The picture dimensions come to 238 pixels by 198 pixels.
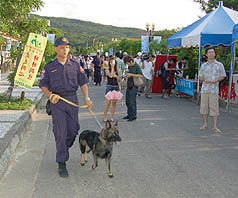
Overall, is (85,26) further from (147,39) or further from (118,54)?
(118,54)

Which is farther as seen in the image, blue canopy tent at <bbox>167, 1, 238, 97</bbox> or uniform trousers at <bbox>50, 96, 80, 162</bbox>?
blue canopy tent at <bbox>167, 1, 238, 97</bbox>

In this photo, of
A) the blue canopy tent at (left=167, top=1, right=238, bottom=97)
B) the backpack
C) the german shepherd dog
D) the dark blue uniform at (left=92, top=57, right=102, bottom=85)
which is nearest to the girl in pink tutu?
the german shepherd dog

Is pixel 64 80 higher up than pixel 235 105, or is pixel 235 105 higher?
pixel 64 80

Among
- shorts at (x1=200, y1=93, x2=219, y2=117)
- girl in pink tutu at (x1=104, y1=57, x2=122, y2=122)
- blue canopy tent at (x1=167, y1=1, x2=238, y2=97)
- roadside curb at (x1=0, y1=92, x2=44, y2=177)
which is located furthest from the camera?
blue canopy tent at (x1=167, y1=1, x2=238, y2=97)

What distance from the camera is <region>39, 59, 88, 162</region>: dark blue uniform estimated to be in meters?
4.81

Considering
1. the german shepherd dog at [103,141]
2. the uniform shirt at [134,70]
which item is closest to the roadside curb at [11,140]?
the german shepherd dog at [103,141]

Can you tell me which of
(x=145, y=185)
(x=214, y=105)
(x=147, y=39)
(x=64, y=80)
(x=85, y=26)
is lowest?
(x=145, y=185)

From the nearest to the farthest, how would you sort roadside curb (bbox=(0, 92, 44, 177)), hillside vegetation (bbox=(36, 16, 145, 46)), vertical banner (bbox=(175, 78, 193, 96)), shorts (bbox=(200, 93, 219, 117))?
1. roadside curb (bbox=(0, 92, 44, 177))
2. shorts (bbox=(200, 93, 219, 117))
3. vertical banner (bbox=(175, 78, 193, 96))
4. hillside vegetation (bbox=(36, 16, 145, 46))

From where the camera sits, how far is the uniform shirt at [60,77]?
15.7ft

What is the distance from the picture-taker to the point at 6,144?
5699 millimetres

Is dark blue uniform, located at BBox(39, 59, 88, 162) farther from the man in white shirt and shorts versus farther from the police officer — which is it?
the man in white shirt and shorts

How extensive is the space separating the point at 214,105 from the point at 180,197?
4.40 m

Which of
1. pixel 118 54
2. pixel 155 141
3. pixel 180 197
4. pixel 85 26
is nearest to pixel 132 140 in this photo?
pixel 155 141

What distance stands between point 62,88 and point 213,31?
30.5ft
